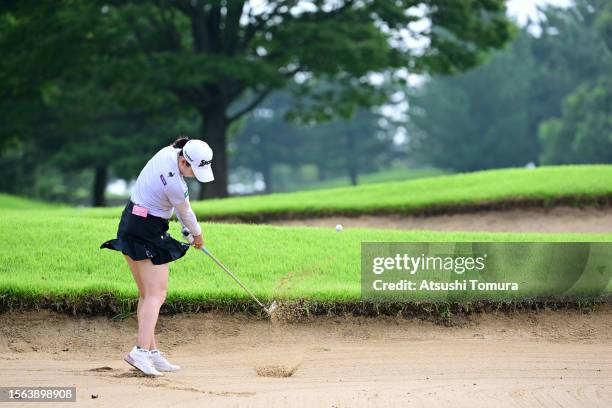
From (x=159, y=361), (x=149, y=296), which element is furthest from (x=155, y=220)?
(x=159, y=361)

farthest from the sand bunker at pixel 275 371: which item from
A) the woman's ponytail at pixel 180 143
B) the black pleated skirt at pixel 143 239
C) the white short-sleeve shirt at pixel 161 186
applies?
the woman's ponytail at pixel 180 143

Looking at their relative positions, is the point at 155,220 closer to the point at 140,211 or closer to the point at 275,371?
the point at 140,211

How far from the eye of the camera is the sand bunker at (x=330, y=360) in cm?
798

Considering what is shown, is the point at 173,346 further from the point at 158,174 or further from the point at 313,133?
the point at 313,133

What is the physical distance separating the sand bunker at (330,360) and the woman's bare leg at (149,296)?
17.1 inches

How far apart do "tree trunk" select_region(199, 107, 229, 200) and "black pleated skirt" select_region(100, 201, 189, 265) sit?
24189 millimetres

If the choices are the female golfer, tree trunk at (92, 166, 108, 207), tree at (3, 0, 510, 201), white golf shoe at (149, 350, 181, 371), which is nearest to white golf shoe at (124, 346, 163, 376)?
the female golfer

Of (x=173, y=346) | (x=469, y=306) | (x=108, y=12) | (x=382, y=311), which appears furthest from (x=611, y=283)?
(x=108, y=12)

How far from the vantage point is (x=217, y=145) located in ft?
111

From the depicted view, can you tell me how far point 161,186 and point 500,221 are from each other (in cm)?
1234

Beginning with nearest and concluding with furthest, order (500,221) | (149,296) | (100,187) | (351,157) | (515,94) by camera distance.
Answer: (149,296) < (500,221) < (100,187) < (515,94) < (351,157)

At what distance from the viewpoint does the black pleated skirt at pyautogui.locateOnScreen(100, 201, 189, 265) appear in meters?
8.49

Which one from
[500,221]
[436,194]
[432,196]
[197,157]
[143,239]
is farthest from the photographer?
[436,194]

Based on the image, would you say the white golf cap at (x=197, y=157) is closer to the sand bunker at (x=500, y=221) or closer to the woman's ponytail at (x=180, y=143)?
the woman's ponytail at (x=180, y=143)
